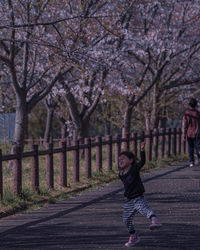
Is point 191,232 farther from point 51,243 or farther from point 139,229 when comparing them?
point 51,243

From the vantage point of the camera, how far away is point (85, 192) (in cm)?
995

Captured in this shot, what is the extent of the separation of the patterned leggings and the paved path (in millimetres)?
267

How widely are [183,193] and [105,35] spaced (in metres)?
6.25

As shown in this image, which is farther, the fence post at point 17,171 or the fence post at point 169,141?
the fence post at point 169,141

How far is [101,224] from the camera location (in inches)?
265

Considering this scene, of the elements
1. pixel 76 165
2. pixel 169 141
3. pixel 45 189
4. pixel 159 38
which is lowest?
pixel 45 189

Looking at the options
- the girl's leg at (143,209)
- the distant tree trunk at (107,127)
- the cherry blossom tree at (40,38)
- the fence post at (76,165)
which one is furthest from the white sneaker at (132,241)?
the distant tree trunk at (107,127)

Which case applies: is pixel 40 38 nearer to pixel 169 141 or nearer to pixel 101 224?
pixel 101 224

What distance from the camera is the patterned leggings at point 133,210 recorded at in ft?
18.6

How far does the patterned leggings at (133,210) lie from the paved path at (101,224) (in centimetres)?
27

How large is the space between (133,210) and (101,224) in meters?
1.13

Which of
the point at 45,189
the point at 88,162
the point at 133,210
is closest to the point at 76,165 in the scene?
the point at 88,162

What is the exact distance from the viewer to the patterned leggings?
5656mm

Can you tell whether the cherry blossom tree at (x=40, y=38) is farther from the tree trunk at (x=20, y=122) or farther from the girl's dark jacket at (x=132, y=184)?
the girl's dark jacket at (x=132, y=184)
